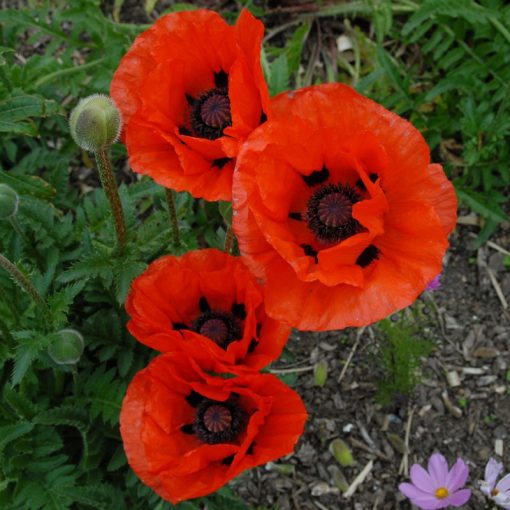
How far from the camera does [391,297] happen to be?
7.41ft

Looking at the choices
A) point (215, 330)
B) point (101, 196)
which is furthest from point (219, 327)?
point (101, 196)

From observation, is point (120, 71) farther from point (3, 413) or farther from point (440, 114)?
point (440, 114)

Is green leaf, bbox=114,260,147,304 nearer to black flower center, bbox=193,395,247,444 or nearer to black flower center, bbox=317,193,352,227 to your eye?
black flower center, bbox=193,395,247,444

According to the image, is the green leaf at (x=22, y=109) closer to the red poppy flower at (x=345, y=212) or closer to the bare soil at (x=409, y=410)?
the red poppy flower at (x=345, y=212)

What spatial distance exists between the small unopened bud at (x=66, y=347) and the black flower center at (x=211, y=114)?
2.72 ft

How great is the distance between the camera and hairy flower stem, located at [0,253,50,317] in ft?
8.69

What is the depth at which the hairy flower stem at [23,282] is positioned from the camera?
2650 mm

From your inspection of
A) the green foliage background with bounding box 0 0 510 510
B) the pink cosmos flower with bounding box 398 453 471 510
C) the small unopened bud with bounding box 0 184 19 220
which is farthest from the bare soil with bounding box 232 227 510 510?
the small unopened bud with bounding box 0 184 19 220

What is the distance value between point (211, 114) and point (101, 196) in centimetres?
116

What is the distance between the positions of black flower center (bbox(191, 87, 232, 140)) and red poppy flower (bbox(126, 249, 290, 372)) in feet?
1.38

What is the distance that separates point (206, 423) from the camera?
9.04 ft

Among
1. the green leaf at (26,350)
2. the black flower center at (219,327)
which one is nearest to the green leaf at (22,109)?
the green leaf at (26,350)

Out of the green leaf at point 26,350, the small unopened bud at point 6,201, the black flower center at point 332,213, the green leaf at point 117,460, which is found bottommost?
the green leaf at point 117,460

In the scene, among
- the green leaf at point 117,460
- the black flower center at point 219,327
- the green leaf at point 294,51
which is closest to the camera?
the black flower center at point 219,327
